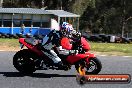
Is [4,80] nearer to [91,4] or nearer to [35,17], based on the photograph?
[35,17]

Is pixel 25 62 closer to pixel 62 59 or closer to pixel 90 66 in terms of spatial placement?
pixel 62 59

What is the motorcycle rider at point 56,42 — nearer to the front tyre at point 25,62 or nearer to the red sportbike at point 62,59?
the red sportbike at point 62,59

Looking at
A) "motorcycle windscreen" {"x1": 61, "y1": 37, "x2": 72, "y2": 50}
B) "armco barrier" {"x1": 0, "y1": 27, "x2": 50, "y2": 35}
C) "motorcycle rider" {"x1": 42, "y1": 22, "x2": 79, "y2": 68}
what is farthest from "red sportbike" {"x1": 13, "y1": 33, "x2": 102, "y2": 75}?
"armco barrier" {"x1": 0, "y1": 27, "x2": 50, "y2": 35}

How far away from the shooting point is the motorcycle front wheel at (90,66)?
11.5 m

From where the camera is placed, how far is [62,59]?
38.2 ft

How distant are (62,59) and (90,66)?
2.63 feet

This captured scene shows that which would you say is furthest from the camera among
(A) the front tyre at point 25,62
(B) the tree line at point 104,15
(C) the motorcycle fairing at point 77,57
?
(B) the tree line at point 104,15

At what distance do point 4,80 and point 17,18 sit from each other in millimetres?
38361

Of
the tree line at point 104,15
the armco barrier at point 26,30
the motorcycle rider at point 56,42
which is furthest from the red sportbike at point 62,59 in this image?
the tree line at point 104,15

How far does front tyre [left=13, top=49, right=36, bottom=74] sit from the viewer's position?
464 inches

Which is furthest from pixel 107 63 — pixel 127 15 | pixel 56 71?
pixel 127 15

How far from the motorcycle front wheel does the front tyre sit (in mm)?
1312

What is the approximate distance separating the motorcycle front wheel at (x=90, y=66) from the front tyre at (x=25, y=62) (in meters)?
1.31

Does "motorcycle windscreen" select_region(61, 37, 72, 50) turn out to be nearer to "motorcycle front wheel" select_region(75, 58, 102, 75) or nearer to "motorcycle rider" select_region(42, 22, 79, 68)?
"motorcycle rider" select_region(42, 22, 79, 68)
